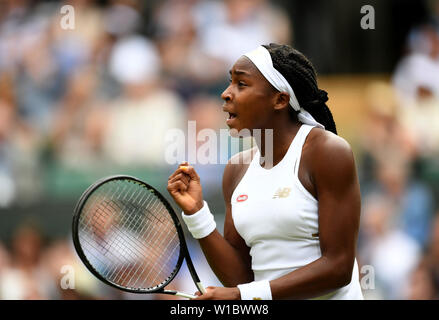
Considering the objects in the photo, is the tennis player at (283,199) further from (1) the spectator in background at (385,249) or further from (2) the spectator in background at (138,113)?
(2) the spectator in background at (138,113)

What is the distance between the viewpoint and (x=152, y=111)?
297 inches

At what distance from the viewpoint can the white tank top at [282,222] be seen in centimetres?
298

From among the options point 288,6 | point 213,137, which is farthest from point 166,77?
point 288,6

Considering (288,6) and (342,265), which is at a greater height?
(288,6)

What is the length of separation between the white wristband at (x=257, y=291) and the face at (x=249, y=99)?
689 mm

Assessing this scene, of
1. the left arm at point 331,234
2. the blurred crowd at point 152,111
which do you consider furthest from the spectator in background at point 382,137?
the left arm at point 331,234

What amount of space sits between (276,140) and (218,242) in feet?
1.68

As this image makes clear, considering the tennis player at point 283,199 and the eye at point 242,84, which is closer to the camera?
the tennis player at point 283,199

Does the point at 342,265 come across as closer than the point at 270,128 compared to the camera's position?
Yes

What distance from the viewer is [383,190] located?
22.8ft

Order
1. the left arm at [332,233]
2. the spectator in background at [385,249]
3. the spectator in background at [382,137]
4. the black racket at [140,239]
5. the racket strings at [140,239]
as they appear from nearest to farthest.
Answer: the left arm at [332,233] < the black racket at [140,239] < the racket strings at [140,239] < the spectator in background at [385,249] < the spectator in background at [382,137]

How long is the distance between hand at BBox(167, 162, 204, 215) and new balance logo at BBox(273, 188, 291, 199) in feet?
1.13

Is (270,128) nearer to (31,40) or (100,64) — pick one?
(100,64)

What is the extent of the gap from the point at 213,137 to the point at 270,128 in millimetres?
3705
